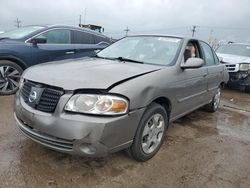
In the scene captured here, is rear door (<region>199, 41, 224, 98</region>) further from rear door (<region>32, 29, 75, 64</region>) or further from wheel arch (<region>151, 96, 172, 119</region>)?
rear door (<region>32, 29, 75, 64</region>)

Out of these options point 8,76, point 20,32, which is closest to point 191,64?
point 8,76

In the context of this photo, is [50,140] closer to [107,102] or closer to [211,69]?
[107,102]

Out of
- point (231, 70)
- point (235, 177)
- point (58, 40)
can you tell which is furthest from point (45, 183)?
point (231, 70)

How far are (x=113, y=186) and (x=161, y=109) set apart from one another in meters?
1.15

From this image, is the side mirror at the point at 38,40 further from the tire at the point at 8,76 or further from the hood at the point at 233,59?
the hood at the point at 233,59

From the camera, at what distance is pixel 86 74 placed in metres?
3.06

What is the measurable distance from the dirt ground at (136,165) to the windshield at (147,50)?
124 cm

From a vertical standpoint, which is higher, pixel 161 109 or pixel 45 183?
pixel 161 109

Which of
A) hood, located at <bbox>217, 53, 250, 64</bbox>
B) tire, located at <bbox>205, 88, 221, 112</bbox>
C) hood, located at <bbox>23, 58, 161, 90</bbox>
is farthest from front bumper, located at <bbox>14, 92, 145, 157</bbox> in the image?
hood, located at <bbox>217, 53, 250, 64</bbox>

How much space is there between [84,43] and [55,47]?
915 millimetres

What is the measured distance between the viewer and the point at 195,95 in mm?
4508

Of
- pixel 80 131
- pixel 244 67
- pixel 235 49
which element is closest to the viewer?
pixel 80 131

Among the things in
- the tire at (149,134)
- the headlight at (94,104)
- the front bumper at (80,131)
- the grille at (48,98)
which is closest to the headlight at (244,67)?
the tire at (149,134)

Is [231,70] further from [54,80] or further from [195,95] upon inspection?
[54,80]
